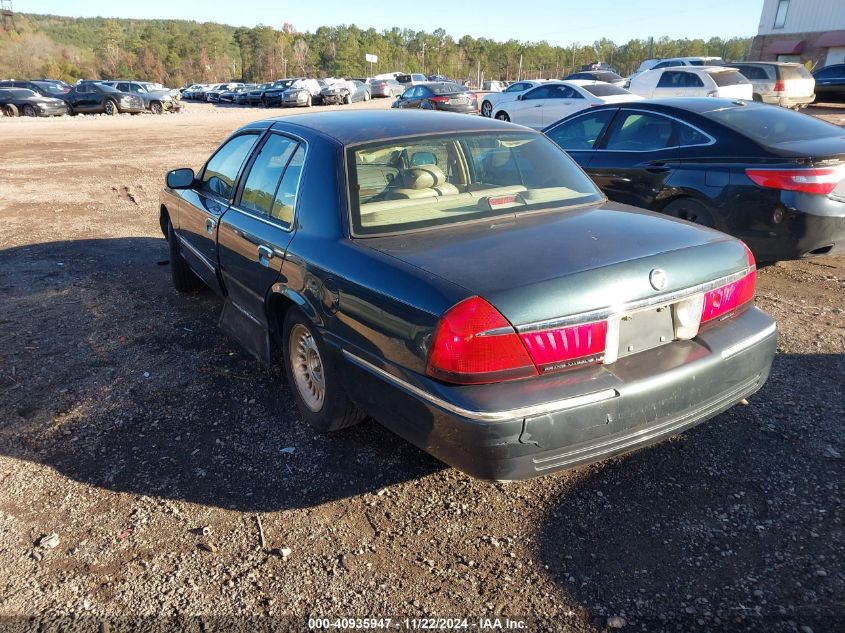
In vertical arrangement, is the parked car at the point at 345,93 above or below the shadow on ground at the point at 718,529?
below

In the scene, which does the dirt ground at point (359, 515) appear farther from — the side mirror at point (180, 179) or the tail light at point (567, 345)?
the side mirror at point (180, 179)

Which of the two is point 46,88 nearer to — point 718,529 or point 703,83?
point 703,83

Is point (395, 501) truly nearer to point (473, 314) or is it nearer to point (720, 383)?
point (473, 314)

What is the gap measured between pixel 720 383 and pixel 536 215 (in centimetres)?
115

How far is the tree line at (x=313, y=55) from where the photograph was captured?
8900 centimetres

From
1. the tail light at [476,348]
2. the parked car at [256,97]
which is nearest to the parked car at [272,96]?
the parked car at [256,97]

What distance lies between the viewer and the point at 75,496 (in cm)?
309

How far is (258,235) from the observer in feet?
12.2

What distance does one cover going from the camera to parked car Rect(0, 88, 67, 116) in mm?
31391

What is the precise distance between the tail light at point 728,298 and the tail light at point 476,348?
95 cm

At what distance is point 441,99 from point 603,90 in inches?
284

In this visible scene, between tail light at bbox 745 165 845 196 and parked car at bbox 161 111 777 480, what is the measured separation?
7.05ft

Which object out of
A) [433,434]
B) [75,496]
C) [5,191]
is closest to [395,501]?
[433,434]

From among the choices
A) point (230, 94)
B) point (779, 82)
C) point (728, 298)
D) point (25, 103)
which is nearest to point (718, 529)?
point (728, 298)
